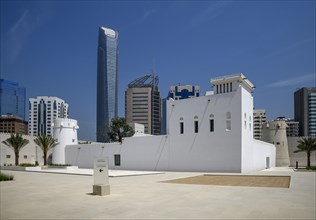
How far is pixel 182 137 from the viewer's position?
35688mm

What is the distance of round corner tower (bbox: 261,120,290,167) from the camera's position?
53031 mm

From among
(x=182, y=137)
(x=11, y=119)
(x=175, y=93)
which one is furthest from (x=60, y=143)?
(x=175, y=93)

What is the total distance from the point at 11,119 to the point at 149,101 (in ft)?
206

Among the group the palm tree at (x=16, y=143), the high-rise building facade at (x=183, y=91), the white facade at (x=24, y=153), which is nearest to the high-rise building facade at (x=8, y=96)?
the high-rise building facade at (x=183, y=91)

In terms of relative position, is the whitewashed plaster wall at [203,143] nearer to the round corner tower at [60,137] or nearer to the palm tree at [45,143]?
the palm tree at [45,143]

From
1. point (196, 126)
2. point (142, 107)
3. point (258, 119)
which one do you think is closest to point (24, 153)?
point (196, 126)

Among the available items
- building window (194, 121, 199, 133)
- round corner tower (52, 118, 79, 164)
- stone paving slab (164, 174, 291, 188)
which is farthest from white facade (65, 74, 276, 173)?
round corner tower (52, 118, 79, 164)

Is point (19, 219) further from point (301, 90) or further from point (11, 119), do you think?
point (301, 90)

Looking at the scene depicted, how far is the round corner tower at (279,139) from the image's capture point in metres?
53.0

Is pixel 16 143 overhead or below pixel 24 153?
overhead

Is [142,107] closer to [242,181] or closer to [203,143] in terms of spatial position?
[203,143]

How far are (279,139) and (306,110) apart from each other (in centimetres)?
9174

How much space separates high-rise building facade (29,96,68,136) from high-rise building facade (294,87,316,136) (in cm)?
10713

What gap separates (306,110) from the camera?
136m
